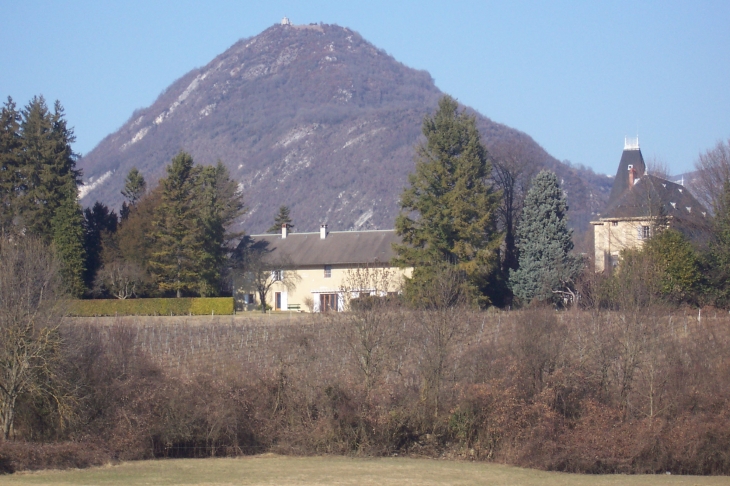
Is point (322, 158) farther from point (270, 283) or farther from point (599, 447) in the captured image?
point (599, 447)

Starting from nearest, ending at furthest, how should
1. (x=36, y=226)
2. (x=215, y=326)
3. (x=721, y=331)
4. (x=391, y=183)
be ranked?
1. (x=721, y=331)
2. (x=215, y=326)
3. (x=36, y=226)
4. (x=391, y=183)

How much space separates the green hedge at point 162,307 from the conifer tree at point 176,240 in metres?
2.22

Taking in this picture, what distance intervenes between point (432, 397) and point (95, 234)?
36992 millimetres

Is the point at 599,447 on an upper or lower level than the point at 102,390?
lower

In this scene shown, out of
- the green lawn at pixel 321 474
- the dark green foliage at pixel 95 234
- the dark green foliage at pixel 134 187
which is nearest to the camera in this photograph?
the green lawn at pixel 321 474

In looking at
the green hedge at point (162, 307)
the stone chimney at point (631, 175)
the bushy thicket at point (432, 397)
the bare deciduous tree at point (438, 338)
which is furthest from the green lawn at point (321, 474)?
the stone chimney at point (631, 175)

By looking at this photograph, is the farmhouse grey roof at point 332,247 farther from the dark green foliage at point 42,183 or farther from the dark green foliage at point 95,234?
the dark green foliage at point 42,183

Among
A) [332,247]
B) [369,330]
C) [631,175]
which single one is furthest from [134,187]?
[369,330]

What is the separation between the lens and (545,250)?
162ft

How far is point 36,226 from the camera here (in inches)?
2098

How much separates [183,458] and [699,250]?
102ft

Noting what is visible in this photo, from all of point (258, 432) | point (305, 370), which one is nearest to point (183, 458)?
point (258, 432)

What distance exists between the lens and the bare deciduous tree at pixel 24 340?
25.8 m

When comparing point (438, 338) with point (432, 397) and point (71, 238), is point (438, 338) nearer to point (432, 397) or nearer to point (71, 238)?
point (432, 397)
